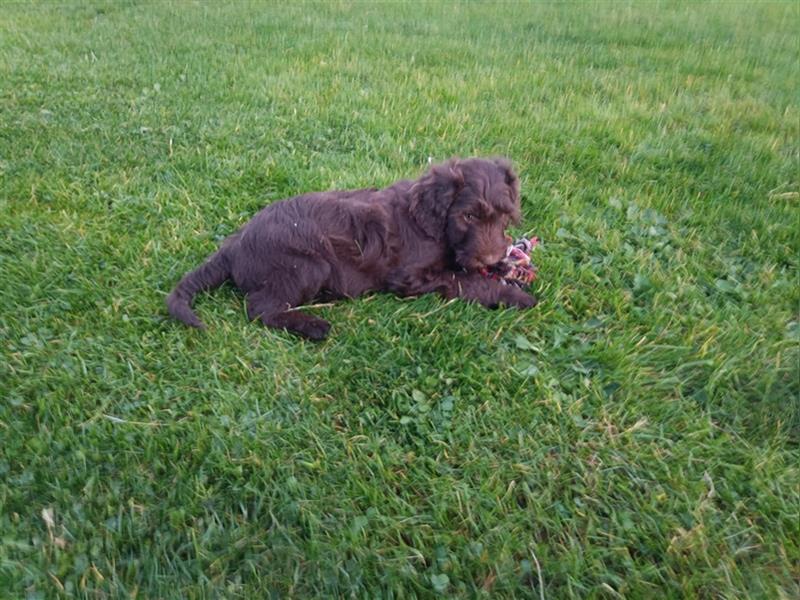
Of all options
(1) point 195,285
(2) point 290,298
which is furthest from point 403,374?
(1) point 195,285

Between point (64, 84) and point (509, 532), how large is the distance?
21.5 ft

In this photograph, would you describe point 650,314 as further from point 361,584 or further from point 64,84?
point 64,84

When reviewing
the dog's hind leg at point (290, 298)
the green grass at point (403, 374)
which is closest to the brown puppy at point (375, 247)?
the dog's hind leg at point (290, 298)

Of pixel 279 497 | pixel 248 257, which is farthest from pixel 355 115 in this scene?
pixel 279 497

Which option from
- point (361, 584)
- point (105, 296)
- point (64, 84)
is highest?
point (64, 84)

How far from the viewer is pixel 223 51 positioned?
8.02 metres

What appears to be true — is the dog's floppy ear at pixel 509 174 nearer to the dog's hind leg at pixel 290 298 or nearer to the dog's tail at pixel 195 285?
the dog's hind leg at pixel 290 298

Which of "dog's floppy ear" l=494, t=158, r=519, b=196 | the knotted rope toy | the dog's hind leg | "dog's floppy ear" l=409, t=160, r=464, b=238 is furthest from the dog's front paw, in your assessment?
the dog's hind leg

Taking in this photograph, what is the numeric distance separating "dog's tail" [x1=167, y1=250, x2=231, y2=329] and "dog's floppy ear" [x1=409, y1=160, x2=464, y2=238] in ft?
3.72

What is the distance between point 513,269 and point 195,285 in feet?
6.03

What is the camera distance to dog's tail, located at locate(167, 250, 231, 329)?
3.34m

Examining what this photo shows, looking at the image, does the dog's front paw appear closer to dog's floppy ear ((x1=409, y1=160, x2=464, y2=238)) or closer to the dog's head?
the dog's head

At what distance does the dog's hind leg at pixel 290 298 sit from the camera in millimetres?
3446

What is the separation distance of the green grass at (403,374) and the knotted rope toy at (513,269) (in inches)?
7.2
